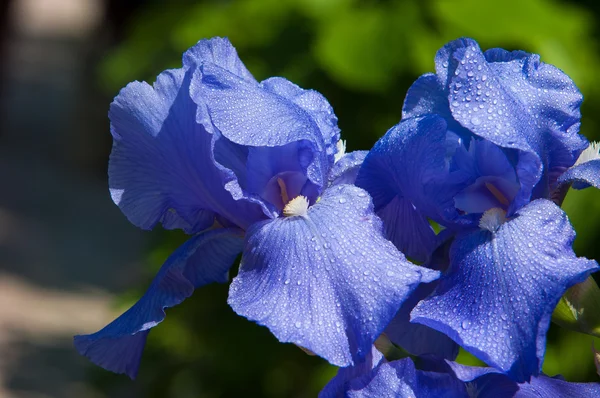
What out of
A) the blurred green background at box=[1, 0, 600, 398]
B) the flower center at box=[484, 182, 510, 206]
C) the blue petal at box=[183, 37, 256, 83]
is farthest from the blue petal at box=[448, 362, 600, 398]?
the blurred green background at box=[1, 0, 600, 398]

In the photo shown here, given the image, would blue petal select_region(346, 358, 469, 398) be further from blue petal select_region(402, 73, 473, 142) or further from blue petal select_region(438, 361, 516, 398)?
blue petal select_region(402, 73, 473, 142)

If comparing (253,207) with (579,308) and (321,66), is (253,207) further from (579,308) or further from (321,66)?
(321,66)

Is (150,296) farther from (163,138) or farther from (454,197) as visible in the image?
(454,197)

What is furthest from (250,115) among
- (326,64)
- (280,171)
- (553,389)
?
(326,64)

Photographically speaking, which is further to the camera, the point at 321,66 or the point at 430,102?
the point at 321,66

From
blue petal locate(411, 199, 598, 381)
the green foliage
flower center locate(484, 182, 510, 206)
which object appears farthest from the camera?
the green foliage

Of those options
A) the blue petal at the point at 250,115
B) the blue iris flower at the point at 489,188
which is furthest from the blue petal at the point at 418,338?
the blue petal at the point at 250,115
